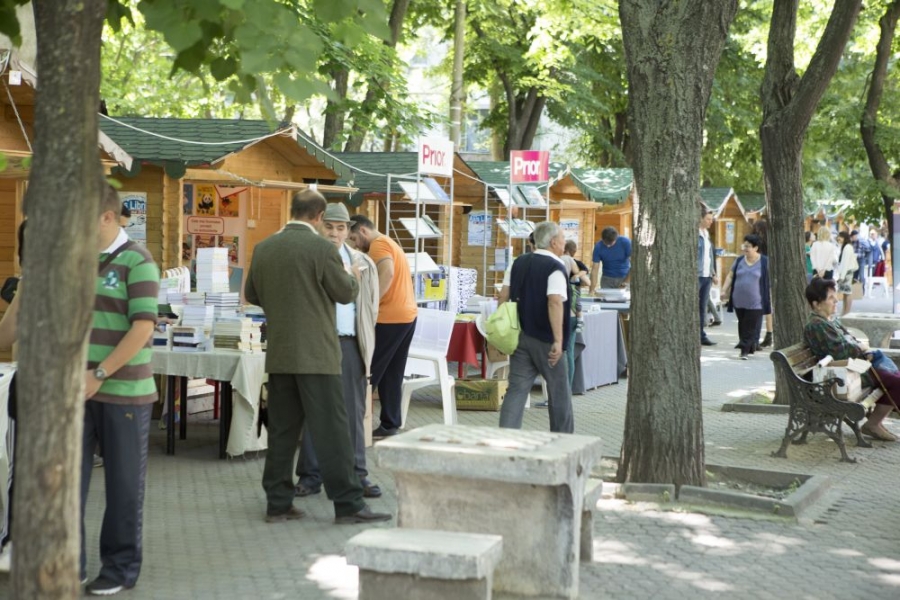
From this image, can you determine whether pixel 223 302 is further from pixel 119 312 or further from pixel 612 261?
pixel 612 261

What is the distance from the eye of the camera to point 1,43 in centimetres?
1204

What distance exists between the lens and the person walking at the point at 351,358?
Answer: 834cm

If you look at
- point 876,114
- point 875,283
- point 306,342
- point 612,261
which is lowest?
point 306,342

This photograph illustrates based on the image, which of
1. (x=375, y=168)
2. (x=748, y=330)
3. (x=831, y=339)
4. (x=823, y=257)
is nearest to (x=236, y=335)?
(x=831, y=339)

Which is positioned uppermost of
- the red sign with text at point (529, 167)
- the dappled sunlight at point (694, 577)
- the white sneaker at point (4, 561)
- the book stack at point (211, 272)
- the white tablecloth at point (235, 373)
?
the red sign with text at point (529, 167)

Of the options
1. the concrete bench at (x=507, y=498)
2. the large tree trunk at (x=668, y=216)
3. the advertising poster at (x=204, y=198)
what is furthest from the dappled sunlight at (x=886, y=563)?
the advertising poster at (x=204, y=198)

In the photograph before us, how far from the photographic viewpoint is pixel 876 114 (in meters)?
20.5

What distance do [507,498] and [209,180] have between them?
1114 centimetres

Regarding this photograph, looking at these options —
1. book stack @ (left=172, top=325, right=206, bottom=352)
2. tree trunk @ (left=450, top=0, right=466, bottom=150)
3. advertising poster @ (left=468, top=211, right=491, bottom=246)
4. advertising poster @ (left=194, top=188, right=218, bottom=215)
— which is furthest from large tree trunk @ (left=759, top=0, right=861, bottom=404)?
tree trunk @ (left=450, top=0, right=466, bottom=150)

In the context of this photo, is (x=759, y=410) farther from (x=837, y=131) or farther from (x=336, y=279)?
(x=837, y=131)

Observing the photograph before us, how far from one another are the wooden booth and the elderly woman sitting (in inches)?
244

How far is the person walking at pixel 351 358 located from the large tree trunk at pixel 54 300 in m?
4.88

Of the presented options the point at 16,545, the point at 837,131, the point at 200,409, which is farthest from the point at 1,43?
the point at 837,131

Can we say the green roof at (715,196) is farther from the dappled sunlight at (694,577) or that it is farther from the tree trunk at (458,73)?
the dappled sunlight at (694,577)
